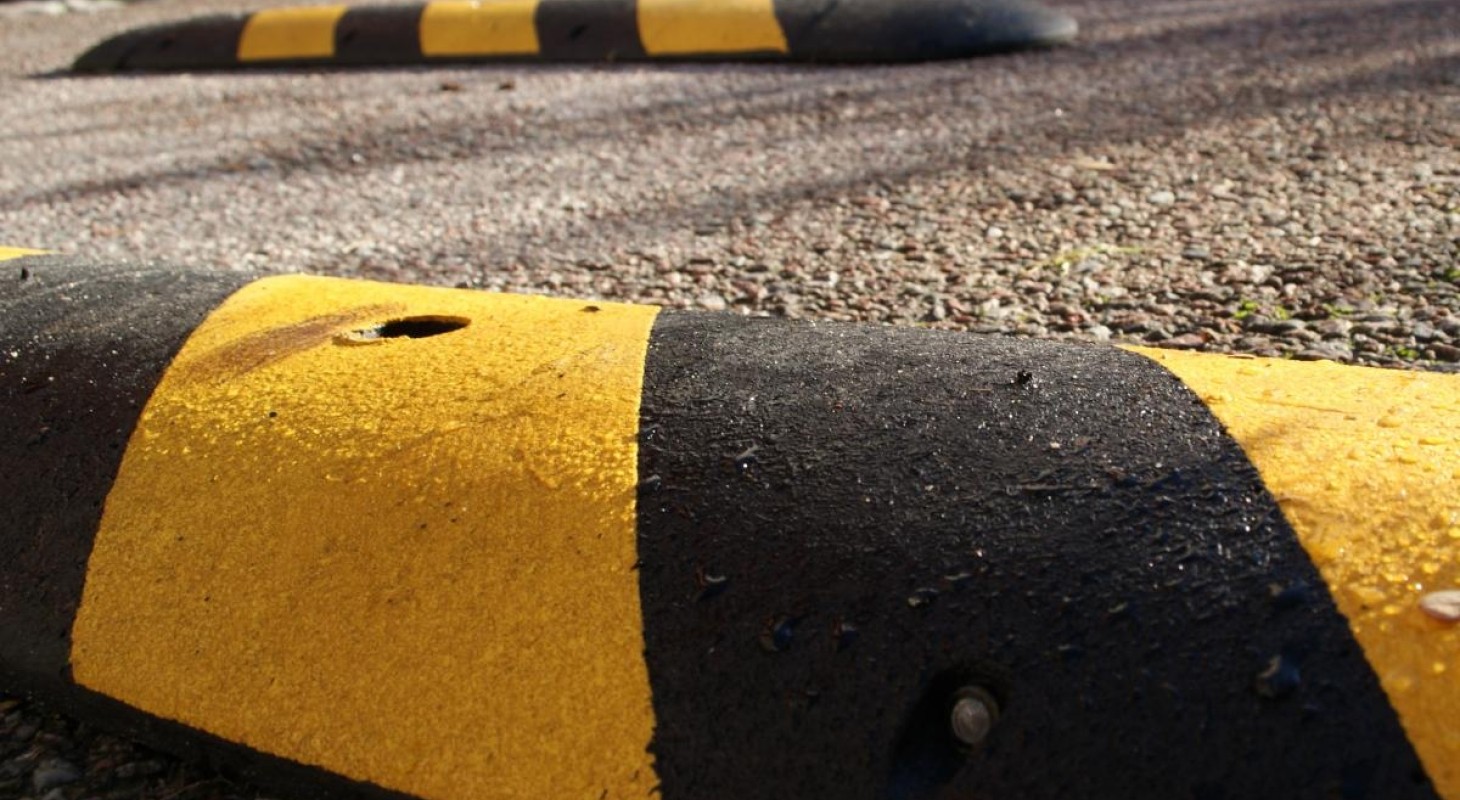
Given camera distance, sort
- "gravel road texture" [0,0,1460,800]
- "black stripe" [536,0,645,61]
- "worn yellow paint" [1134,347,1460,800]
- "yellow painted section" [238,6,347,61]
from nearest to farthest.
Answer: "worn yellow paint" [1134,347,1460,800]
"gravel road texture" [0,0,1460,800]
"black stripe" [536,0,645,61]
"yellow painted section" [238,6,347,61]

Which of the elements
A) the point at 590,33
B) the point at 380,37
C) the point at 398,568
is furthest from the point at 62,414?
the point at 380,37

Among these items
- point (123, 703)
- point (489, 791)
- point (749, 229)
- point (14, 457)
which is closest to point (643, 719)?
point (489, 791)

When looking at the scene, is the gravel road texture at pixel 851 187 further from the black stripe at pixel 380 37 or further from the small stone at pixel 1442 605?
the small stone at pixel 1442 605

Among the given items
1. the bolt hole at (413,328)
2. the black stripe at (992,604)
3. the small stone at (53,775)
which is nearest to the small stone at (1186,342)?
the black stripe at (992,604)

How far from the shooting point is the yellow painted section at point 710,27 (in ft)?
18.6

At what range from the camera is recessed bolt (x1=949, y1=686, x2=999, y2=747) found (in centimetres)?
114

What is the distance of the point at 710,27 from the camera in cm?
577

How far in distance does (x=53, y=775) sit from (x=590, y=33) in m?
4.91

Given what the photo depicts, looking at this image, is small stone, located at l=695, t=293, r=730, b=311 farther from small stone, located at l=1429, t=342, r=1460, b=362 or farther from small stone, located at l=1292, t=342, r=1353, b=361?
small stone, located at l=1429, t=342, r=1460, b=362

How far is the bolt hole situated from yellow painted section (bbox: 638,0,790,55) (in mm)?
3987

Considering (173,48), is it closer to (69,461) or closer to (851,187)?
(851,187)

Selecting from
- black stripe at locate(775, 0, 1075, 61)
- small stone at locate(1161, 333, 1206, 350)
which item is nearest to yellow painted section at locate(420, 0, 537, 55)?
black stripe at locate(775, 0, 1075, 61)

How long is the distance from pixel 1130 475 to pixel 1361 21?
17.5 feet

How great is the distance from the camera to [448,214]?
3740 mm
